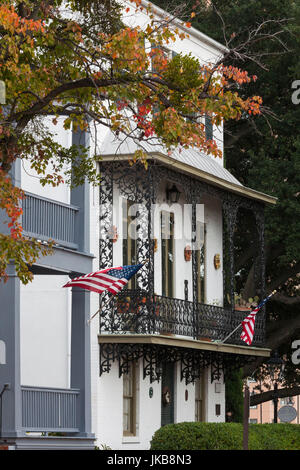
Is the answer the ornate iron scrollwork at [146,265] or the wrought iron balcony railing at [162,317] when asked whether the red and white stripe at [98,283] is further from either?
the wrought iron balcony railing at [162,317]

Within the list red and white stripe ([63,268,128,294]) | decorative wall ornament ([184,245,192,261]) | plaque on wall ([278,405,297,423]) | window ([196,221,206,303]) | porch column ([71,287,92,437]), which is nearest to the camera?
red and white stripe ([63,268,128,294])

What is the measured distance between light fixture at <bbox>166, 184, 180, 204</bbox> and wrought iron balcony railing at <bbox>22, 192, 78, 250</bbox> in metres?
5.95

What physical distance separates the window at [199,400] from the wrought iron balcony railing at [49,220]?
9496 millimetres

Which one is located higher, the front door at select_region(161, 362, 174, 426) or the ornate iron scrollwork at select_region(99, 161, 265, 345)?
the ornate iron scrollwork at select_region(99, 161, 265, 345)

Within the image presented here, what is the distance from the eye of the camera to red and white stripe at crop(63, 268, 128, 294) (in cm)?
2317

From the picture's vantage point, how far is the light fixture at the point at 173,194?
3000cm

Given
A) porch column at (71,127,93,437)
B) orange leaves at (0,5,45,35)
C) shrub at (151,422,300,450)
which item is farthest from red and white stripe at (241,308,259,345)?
orange leaves at (0,5,45,35)

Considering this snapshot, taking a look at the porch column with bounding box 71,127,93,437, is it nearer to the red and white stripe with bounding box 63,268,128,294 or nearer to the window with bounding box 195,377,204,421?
the red and white stripe with bounding box 63,268,128,294

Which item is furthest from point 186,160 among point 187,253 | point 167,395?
point 167,395

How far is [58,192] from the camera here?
2684 centimetres

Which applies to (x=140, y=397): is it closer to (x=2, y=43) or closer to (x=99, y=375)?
(x=99, y=375)

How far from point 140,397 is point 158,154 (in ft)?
19.9

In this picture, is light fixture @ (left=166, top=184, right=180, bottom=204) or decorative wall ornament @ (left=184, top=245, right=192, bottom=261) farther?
decorative wall ornament @ (left=184, top=245, right=192, bottom=261)
